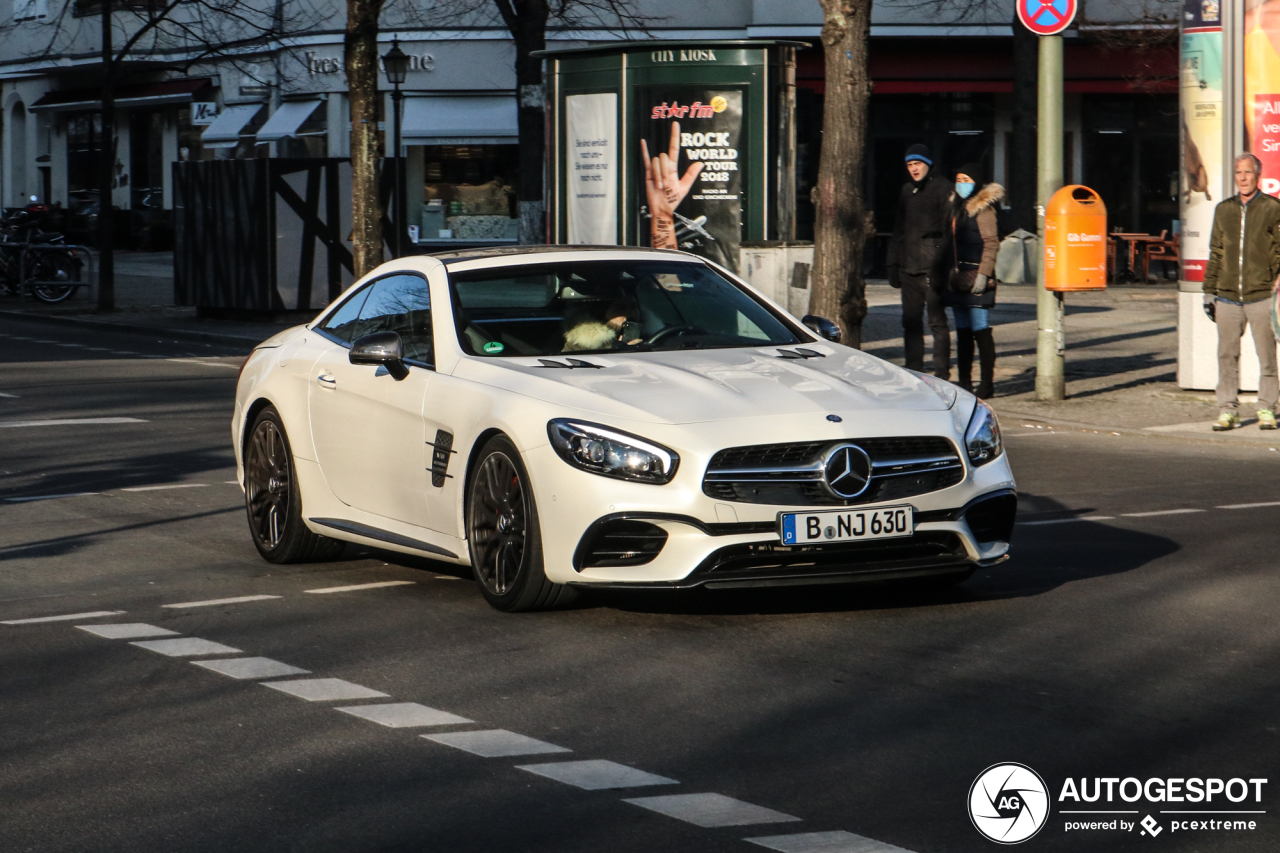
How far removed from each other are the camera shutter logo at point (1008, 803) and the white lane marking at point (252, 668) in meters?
2.58

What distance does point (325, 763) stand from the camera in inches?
215

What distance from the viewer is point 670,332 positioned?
8320 mm

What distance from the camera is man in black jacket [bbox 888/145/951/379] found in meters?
15.9

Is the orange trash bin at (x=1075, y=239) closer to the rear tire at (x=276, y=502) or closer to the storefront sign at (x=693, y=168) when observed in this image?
the storefront sign at (x=693, y=168)

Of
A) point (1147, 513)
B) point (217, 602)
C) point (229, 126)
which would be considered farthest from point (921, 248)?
point (229, 126)

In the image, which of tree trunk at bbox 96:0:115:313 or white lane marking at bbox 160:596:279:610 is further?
tree trunk at bbox 96:0:115:313

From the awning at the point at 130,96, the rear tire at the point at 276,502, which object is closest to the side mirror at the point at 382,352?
the rear tire at the point at 276,502

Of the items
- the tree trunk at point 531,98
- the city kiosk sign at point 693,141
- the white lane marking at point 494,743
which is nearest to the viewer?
the white lane marking at point 494,743

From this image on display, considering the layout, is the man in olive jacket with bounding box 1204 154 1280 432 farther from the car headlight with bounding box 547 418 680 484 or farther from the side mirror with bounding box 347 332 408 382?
the car headlight with bounding box 547 418 680 484

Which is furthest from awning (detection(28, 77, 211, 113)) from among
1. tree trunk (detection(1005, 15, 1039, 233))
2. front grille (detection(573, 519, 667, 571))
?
front grille (detection(573, 519, 667, 571))

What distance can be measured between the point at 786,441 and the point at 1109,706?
62.4 inches

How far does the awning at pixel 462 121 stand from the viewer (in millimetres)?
42469

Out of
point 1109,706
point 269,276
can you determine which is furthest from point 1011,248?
point 1109,706

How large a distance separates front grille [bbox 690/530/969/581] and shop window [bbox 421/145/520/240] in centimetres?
3599
